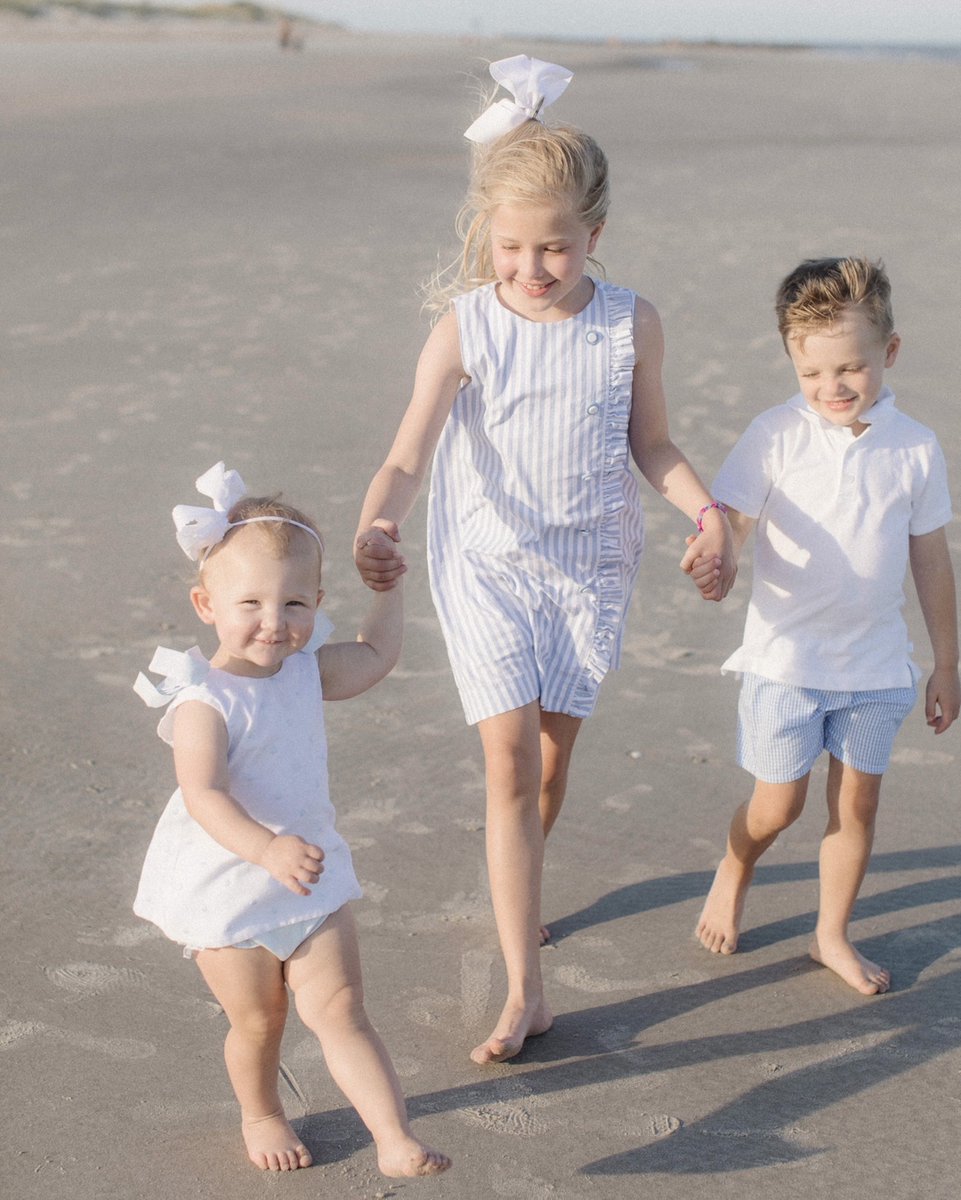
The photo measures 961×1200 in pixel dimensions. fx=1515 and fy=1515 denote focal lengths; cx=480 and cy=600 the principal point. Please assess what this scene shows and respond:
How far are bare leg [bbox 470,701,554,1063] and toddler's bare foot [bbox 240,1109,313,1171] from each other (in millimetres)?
525

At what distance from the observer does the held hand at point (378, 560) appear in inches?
106

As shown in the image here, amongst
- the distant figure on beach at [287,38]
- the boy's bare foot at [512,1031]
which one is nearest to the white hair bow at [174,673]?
the boy's bare foot at [512,1031]

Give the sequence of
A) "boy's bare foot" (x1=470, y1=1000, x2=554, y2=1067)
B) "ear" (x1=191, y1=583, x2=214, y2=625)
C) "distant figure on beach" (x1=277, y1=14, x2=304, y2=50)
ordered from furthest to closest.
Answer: "distant figure on beach" (x1=277, y1=14, x2=304, y2=50), "boy's bare foot" (x1=470, y1=1000, x2=554, y2=1067), "ear" (x1=191, y1=583, x2=214, y2=625)

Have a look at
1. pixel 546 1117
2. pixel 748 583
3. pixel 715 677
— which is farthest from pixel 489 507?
pixel 748 583

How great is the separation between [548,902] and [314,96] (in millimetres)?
24942

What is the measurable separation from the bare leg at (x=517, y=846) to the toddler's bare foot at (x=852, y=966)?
2.13ft

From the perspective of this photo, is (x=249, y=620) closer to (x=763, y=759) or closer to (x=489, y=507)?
(x=489, y=507)

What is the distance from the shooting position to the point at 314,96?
26.4 meters

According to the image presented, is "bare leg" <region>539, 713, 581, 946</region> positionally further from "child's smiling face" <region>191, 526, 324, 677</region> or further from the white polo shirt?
"child's smiling face" <region>191, 526, 324, 677</region>

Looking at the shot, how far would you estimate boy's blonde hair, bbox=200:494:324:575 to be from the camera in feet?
8.20

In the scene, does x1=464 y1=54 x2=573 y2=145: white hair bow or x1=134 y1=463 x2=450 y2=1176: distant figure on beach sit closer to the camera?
x1=134 y1=463 x2=450 y2=1176: distant figure on beach

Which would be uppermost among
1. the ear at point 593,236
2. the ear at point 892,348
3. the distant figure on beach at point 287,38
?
the distant figure on beach at point 287,38

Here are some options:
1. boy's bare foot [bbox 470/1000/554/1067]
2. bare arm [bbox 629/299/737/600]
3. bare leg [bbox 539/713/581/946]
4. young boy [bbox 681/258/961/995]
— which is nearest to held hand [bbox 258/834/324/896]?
boy's bare foot [bbox 470/1000/554/1067]

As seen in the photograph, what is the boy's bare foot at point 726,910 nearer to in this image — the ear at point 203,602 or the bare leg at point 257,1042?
the bare leg at point 257,1042
